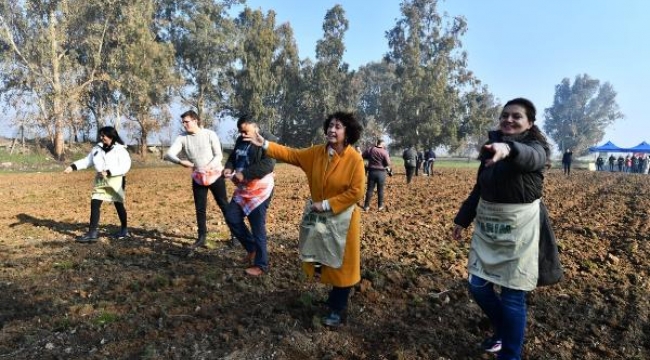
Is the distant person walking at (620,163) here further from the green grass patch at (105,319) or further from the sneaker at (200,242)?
the green grass patch at (105,319)

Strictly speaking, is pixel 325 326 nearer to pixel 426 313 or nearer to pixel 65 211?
pixel 426 313

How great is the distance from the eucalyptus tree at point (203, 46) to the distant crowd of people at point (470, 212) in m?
38.5

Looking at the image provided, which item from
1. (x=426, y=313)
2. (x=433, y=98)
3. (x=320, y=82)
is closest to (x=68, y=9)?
(x=320, y=82)

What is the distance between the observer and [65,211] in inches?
358

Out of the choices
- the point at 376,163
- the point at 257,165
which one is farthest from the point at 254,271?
the point at 376,163

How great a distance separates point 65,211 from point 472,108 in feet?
131

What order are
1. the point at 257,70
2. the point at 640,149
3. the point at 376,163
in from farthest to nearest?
the point at 257,70, the point at 640,149, the point at 376,163

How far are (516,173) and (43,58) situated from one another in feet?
110

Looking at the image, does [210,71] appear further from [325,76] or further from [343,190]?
[343,190]

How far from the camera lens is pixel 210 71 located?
42.0 m

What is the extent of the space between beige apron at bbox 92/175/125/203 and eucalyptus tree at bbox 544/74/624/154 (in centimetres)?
9336

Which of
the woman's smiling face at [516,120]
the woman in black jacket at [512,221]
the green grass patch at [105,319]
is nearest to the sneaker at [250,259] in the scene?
the green grass patch at [105,319]

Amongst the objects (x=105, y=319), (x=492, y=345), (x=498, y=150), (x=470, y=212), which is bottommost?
(x=105, y=319)

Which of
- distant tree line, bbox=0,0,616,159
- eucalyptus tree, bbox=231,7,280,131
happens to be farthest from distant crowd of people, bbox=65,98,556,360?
eucalyptus tree, bbox=231,7,280,131
